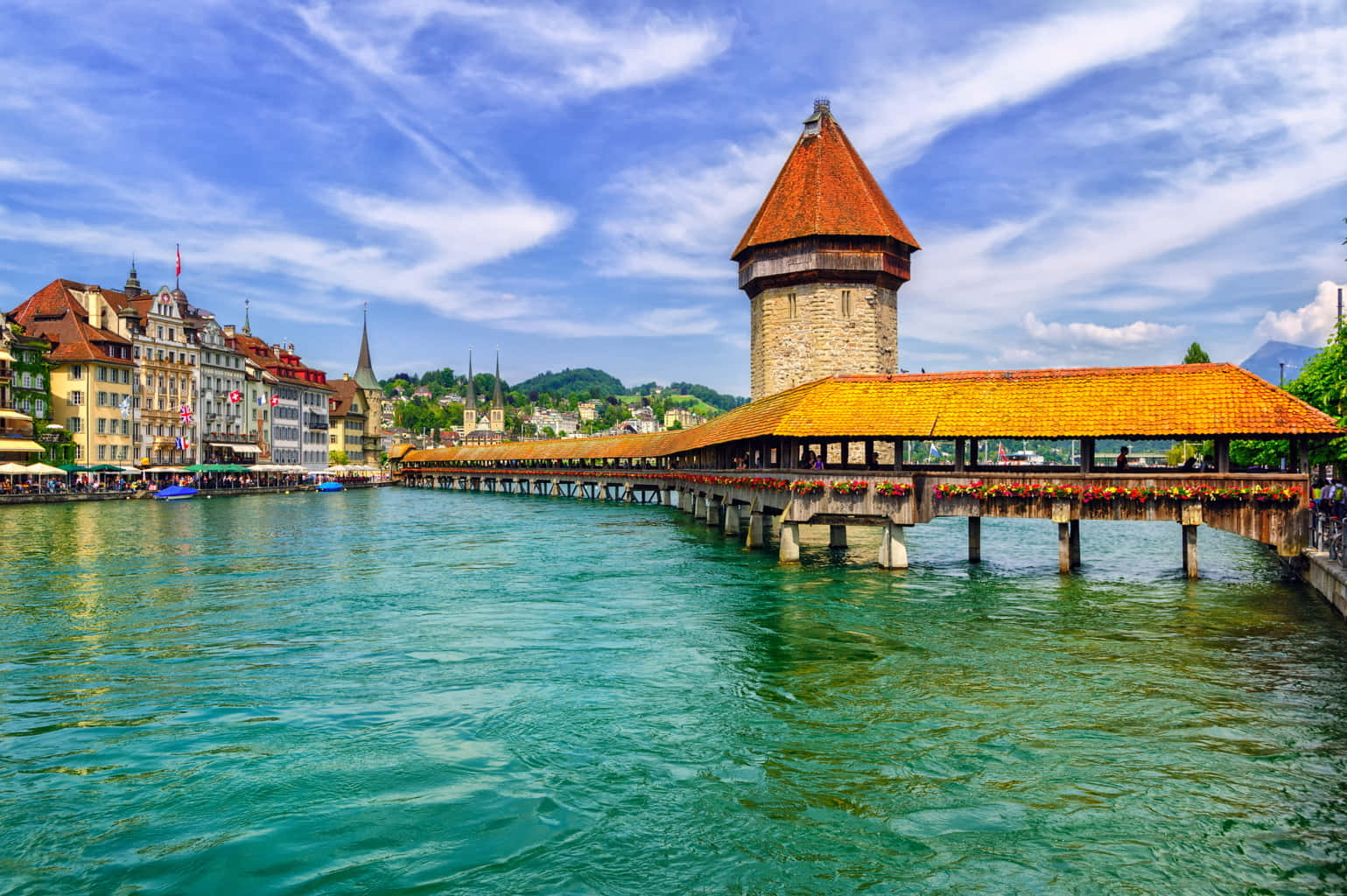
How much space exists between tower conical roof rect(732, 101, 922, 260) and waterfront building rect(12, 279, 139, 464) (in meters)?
44.8

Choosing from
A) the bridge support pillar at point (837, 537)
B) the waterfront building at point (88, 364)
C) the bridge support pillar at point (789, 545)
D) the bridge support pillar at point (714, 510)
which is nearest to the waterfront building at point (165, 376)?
the waterfront building at point (88, 364)

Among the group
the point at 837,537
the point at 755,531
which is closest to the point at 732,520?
the point at 755,531

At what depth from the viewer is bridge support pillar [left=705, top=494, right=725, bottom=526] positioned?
137ft

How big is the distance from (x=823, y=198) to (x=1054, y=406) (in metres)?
26.2

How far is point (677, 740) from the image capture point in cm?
1010

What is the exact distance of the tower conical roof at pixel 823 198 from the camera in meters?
44.4

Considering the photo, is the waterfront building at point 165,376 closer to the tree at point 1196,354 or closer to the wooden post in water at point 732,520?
the wooden post in water at point 732,520

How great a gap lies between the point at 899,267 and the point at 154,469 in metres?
54.2

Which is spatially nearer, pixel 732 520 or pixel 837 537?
pixel 837 537

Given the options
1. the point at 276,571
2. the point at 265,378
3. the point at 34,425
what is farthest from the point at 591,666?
the point at 265,378

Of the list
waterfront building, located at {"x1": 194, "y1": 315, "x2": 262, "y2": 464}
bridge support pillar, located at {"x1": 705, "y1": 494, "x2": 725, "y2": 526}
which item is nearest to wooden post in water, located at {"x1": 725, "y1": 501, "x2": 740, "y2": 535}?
bridge support pillar, located at {"x1": 705, "y1": 494, "x2": 725, "y2": 526}

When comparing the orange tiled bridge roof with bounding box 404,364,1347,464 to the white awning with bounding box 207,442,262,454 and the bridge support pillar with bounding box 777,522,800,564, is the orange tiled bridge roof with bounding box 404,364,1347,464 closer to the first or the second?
the bridge support pillar with bounding box 777,522,800,564

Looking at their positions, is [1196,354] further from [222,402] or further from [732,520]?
[222,402]

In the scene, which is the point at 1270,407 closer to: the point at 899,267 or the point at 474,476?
the point at 899,267
